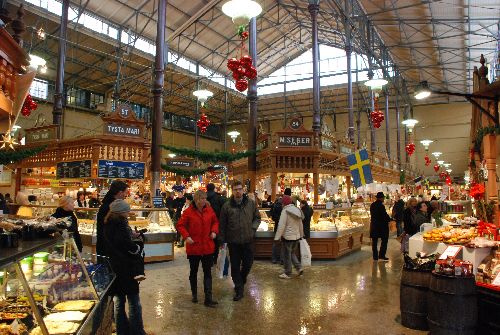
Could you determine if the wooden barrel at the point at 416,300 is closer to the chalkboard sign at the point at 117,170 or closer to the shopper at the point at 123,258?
the shopper at the point at 123,258

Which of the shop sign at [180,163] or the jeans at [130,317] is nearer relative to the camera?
the jeans at [130,317]

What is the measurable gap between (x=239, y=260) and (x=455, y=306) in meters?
2.79

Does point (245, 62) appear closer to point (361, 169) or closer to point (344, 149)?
point (361, 169)

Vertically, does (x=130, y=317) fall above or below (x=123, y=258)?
below

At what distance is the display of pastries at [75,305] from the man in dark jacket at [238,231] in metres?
2.62

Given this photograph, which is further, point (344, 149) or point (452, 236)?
point (344, 149)

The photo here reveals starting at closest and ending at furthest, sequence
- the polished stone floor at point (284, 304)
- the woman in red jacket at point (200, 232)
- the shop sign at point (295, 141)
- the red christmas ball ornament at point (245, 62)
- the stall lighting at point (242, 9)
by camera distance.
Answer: the polished stone floor at point (284, 304) → the woman in red jacket at point (200, 232) → the stall lighting at point (242, 9) → the red christmas ball ornament at point (245, 62) → the shop sign at point (295, 141)

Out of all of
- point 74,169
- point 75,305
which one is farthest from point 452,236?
point 74,169

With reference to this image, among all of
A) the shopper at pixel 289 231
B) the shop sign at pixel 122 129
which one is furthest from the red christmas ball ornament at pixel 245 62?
the shop sign at pixel 122 129

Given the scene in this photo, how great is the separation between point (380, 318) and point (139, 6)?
1764 cm

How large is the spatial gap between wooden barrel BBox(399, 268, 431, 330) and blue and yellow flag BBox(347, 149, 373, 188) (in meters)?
5.25

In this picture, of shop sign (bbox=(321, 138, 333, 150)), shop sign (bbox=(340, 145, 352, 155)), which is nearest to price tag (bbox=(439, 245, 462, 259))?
shop sign (bbox=(321, 138, 333, 150))

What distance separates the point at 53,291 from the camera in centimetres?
310

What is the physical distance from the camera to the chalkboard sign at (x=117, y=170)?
10477 millimetres
